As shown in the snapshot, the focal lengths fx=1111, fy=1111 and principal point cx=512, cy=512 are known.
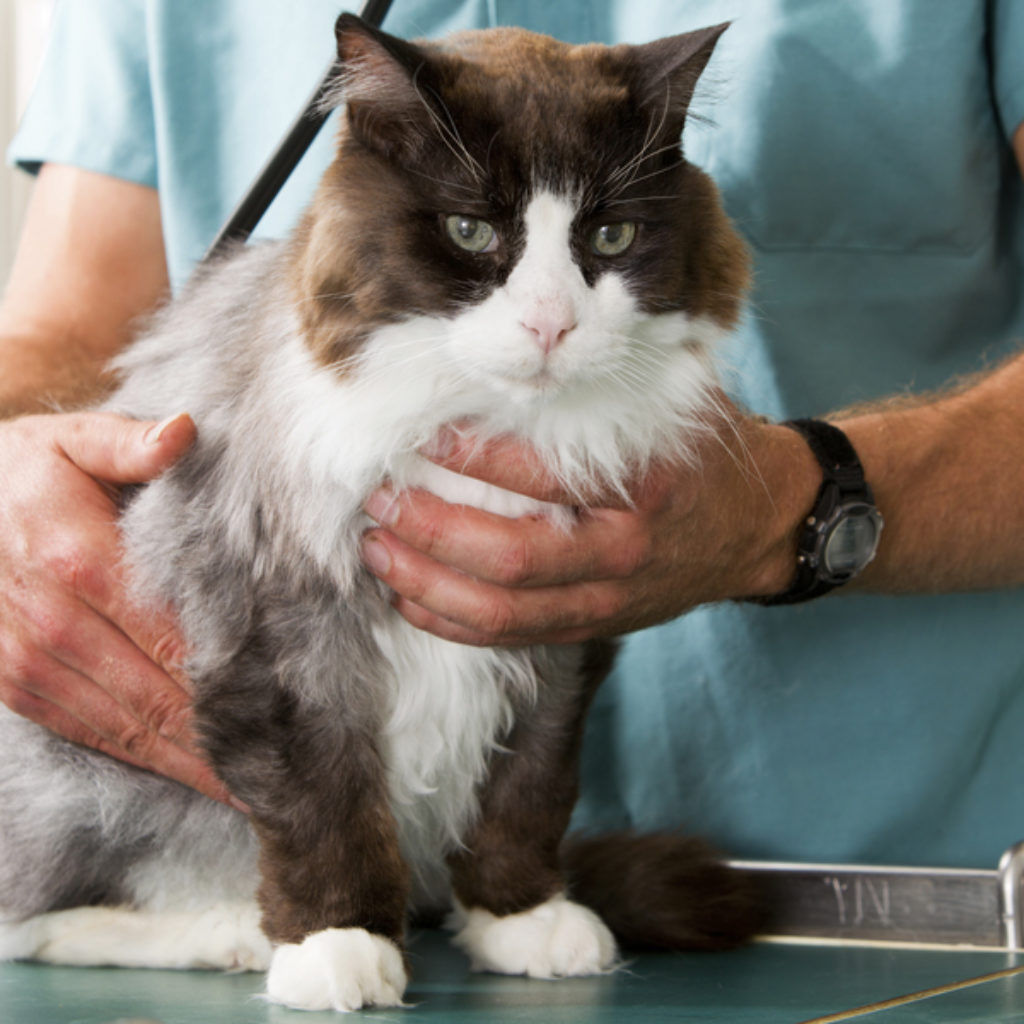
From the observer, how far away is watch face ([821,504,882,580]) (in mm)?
1324

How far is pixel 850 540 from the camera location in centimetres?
133

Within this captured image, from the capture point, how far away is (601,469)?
116 cm

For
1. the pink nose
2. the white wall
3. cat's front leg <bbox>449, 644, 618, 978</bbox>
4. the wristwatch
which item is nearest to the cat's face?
the pink nose

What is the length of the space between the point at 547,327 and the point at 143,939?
0.83m

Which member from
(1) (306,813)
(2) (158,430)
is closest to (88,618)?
(2) (158,430)

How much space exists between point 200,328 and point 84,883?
0.68 meters

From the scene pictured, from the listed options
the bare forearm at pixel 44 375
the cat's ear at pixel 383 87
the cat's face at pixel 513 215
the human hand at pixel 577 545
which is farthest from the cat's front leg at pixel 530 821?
the bare forearm at pixel 44 375

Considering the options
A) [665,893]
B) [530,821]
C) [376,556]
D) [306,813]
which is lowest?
[665,893]

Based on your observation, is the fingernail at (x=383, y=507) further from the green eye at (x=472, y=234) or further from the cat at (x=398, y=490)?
the green eye at (x=472, y=234)

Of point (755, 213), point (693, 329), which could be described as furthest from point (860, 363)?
point (693, 329)

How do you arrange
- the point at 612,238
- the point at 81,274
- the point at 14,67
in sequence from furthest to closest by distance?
1. the point at 14,67
2. the point at 81,274
3. the point at 612,238

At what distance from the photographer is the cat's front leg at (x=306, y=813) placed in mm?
1118

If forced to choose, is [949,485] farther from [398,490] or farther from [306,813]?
[306,813]

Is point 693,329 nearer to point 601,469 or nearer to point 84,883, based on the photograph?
point 601,469
